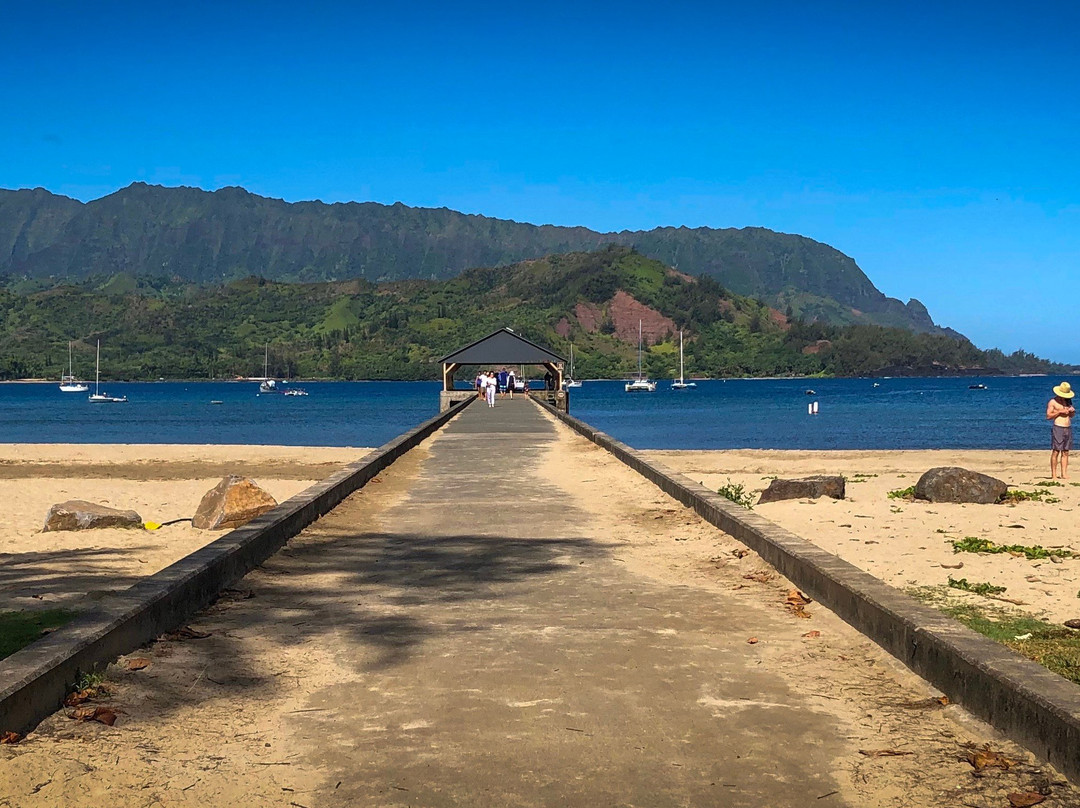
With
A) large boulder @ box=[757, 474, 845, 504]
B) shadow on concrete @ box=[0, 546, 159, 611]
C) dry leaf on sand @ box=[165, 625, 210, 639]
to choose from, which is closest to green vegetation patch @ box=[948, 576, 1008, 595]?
dry leaf on sand @ box=[165, 625, 210, 639]

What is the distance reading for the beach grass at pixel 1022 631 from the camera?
6.61 m

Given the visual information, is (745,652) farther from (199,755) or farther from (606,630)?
(199,755)

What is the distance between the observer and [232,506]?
14.6m

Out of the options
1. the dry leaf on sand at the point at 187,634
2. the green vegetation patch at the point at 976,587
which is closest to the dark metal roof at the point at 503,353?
the green vegetation patch at the point at 976,587

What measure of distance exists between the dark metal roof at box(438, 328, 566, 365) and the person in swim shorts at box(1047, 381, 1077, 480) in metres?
32.0

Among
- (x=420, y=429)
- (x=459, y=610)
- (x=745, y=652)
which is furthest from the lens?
(x=420, y=429)

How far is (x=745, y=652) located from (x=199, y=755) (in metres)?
3.03

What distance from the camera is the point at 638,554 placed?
10.1 m

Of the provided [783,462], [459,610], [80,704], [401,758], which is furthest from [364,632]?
[783,462]

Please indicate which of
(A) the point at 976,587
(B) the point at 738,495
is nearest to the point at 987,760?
(A) the point at 976,587

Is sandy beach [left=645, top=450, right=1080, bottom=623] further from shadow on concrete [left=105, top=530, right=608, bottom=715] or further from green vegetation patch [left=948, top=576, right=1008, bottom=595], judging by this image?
shadow on concrete [left=105, top=530, right=608, bottom=715]

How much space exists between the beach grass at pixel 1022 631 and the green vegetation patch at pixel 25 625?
5.88 metres

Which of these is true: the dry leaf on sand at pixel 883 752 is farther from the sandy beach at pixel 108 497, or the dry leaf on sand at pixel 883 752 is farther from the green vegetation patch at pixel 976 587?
the sandy beach at pixel 108 497

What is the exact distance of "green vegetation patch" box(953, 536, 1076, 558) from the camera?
11.3 metres
